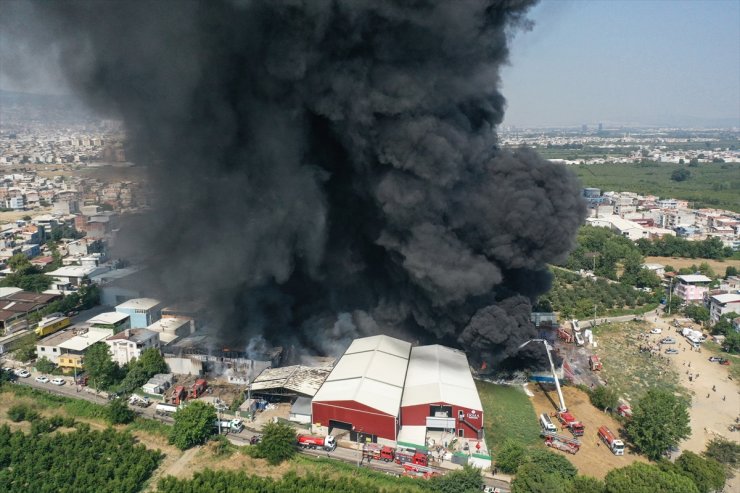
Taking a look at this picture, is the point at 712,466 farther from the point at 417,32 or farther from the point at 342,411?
the point at 417,32

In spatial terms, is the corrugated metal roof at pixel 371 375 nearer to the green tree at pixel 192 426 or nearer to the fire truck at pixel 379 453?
the fire truck at pixel 379 453

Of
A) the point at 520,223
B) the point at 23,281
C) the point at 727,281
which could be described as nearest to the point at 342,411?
the point at 520,223

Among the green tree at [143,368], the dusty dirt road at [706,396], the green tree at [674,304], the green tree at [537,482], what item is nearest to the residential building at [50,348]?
the green tree at [143,368]

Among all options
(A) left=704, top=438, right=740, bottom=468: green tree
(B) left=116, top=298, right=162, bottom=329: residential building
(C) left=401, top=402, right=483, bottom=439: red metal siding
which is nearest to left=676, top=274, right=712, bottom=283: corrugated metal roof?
(A) left=704, top=438, right=740, bottom=468: green tree

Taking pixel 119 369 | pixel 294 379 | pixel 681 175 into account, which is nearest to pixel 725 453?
pixel 294 379

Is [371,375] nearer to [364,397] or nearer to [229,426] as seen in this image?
[364,397]

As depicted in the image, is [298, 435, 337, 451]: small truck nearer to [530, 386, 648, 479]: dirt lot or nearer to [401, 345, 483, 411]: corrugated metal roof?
[401, 345, 483, 411]: corrugated metal roof
